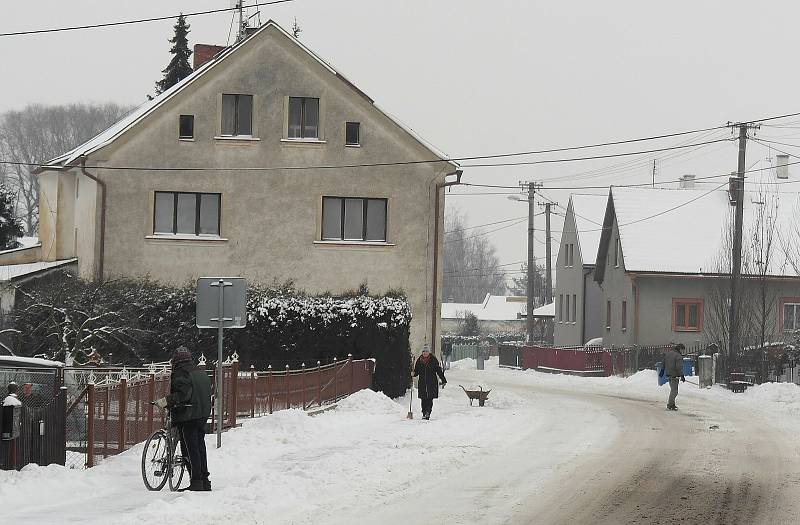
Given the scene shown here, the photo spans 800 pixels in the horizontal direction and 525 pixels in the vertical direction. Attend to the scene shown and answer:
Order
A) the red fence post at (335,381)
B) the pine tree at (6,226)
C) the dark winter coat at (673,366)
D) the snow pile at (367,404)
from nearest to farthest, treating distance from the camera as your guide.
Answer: the snow pile at (367,404)
the red fence post at (335,381)
the dark winter coat at (673,366)
the pine tree at (6,226)

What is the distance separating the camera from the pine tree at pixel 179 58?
58812mm

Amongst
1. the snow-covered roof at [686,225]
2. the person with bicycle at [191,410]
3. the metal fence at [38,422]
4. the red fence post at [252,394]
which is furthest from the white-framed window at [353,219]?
the person with bicycle at [191,410]

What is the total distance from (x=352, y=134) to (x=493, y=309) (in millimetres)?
83821

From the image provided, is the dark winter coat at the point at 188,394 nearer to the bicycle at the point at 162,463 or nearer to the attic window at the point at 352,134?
the bicycle at the point at 162,463

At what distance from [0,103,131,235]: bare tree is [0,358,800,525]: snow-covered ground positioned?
193ft

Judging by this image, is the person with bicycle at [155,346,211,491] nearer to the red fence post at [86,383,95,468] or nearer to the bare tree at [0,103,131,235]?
the red fence post at [86,383,95,468]

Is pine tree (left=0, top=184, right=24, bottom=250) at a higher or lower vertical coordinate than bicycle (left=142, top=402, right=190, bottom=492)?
higher

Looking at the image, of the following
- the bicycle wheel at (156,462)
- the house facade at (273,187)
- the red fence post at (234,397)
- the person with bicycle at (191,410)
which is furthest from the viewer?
the house facade at (273,187)

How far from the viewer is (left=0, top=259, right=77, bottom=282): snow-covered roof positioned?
107ft

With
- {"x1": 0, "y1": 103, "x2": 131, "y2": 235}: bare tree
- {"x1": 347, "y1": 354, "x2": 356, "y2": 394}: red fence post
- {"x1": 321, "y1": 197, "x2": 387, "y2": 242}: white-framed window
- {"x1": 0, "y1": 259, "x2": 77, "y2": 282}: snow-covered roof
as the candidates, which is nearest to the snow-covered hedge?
{"x1": 0, "y1": 259, "x2": 77, "y2": 282}: snow-covered roof

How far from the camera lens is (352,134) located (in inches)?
1379

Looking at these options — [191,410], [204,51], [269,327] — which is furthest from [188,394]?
[204,51]

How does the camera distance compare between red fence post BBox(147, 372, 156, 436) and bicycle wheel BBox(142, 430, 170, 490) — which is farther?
red fence post BBox(147, 372, 156, 436)

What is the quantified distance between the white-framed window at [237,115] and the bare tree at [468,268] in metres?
113
